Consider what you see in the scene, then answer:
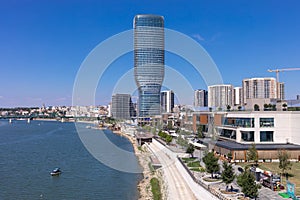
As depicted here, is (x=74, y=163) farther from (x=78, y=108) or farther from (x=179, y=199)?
(x=78, y=108)

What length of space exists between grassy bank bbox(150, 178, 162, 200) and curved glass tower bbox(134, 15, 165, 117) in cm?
3976

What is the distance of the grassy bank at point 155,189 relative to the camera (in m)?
9.46

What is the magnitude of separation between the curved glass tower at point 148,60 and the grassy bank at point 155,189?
130 feet

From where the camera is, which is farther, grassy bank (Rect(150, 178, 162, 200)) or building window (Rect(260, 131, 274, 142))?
building window (Rect(260, 131, 274, 142))

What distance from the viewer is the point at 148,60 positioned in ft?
171

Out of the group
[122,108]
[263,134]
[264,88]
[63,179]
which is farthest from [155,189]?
[122,108]

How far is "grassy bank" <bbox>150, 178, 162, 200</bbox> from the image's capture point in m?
9.46

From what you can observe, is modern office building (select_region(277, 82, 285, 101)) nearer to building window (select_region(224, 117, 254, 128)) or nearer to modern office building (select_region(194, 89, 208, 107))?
building window (select_region(224, 117, 254, 128))

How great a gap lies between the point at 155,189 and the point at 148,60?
42.9m

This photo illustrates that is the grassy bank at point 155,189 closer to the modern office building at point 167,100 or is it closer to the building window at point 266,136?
the building window at point 266,136

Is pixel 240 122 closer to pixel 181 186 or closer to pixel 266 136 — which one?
pixel 266 136

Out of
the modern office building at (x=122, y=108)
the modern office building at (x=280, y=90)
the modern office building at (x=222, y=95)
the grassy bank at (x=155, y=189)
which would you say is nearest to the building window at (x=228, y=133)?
the grassy bank at (x=155, y=189)

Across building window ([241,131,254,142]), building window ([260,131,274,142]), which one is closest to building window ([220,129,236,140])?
building window ([241,131,254,142])

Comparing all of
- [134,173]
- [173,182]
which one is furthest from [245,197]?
[134,173]
